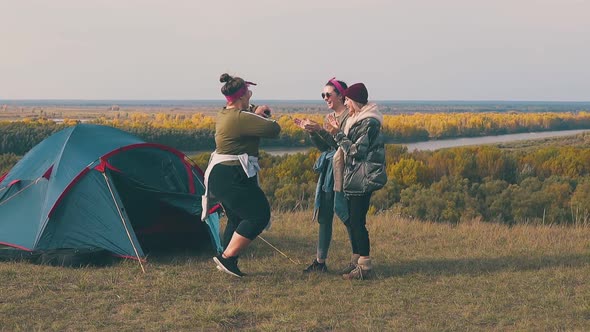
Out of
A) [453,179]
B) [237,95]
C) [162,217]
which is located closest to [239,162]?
[237,95]

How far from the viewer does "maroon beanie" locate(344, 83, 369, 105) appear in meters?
6.88

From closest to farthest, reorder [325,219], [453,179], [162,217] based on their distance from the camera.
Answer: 1. [325,219]
2. [162,217]
3. [453,179]

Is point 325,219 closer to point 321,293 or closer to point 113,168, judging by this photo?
point 321,293

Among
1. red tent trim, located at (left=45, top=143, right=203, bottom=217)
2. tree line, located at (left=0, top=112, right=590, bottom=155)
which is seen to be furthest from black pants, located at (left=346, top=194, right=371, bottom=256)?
tree line, located at (left=0, top=112, right=590, bottom=155)

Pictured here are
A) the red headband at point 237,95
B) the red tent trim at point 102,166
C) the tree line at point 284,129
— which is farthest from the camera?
the tree line at point 284,129

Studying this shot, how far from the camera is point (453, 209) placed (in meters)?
14.0

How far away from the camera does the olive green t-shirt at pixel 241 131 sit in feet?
21.9

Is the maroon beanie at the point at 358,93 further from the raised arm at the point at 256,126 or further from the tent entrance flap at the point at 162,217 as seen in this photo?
Answer: the tent entrance flap at the point at 162,217

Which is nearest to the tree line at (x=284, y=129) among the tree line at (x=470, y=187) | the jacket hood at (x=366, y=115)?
the tree line at (x=470, y=187)

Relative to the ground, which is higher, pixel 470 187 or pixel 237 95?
pixel 237 95

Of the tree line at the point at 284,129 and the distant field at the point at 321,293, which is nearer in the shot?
the distant field at the point at 321,293

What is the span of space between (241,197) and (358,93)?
1.56 meters

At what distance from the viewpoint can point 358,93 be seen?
6883 millimetres

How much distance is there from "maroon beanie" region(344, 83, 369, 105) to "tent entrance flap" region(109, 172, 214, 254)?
2525 mm
